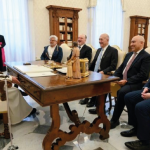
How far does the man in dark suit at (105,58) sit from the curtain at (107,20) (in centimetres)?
368

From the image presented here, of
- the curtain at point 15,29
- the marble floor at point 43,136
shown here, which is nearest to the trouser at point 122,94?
the marble floor at point 43,136

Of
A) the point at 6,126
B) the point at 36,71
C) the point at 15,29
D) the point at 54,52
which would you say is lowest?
the point at 6,126

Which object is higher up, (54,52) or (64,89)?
(54,52)

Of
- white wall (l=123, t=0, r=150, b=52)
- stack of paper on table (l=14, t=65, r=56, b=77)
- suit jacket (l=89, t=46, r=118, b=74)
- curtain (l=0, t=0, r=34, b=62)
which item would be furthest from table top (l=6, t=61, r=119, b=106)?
white wall (l=123, t=0, r=150, b=52)

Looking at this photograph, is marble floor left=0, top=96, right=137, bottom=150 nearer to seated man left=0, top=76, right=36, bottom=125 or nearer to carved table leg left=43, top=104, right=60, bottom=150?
seated man left=0, top=76, right=36, bottom=125

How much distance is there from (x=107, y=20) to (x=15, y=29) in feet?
11.7

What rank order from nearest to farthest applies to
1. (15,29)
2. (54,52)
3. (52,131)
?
(52,131)
(54,52)
(15,29)

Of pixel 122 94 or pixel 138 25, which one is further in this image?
pixel 138 25

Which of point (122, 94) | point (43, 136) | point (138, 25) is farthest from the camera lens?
point (138, 25)

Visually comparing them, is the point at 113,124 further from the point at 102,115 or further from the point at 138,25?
the point at 138,25

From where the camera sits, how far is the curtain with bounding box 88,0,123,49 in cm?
637

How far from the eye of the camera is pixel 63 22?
5375 mm

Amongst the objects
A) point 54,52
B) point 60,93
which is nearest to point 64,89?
point 60,93

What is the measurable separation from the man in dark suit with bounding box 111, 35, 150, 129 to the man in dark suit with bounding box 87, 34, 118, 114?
1.06 feet
